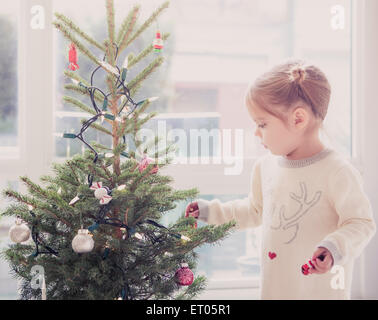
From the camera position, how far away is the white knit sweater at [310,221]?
119 cm

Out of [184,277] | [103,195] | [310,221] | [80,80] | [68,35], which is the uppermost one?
[68,35]

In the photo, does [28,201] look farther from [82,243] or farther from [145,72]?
[145,72]

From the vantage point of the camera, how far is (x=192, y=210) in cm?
140

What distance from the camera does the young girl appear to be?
121 cm

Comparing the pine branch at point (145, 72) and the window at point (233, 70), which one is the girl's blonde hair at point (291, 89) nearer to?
the pine branch at point (145, 72)

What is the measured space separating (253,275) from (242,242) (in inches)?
6.0

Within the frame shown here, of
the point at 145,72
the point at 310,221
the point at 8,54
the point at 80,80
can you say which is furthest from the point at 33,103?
the point at 310,221

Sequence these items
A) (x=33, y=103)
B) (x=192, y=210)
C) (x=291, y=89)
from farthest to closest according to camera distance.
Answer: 1. (x=33, y=103)
2. (x=192, y=210)
3. (x=291, y=89)

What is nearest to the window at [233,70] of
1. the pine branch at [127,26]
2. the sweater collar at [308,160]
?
the sweater collar at [308,160]

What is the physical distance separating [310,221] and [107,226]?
1.87 ft

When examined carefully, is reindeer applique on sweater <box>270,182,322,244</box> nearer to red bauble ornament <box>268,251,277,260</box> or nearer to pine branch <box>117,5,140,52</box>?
red bauble ornament <box>268,251,277,260</box>

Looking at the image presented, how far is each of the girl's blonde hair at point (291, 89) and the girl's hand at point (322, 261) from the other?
1.27ft

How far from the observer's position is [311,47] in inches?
75.7

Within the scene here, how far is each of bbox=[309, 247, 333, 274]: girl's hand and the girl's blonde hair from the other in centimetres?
39
